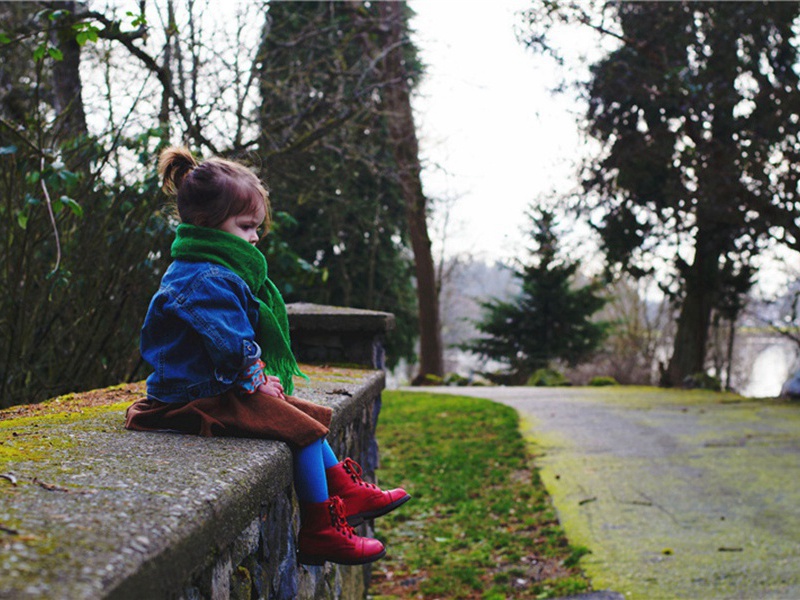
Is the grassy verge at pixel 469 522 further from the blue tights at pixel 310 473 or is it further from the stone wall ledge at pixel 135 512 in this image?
the blue tights at pixel 310 473

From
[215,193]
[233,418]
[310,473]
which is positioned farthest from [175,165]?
[310,473]

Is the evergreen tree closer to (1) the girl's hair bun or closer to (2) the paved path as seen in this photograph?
(2) the paved path

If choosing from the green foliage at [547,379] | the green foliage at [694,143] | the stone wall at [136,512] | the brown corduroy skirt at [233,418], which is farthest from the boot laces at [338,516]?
the green foliage at [547,379]

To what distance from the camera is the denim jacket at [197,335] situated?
84.7 inches

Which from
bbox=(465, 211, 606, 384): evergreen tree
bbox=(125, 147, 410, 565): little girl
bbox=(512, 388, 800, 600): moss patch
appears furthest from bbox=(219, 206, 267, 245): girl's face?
bbox=(465, 211, 606, 384): evergreen tree

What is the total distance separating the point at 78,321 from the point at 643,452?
5.48m

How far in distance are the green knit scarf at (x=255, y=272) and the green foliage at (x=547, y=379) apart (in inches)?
613

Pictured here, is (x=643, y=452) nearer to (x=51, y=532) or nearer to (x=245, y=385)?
(x=245, y=385)

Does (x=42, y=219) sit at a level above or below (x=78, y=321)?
above

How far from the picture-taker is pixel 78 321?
4316 millimetres

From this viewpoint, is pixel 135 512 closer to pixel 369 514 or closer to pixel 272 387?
pixel 272 387

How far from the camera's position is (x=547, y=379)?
17.9 metres

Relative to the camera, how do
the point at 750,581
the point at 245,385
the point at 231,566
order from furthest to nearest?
the point at 750,581
the point at 245,385
the point at 231,566

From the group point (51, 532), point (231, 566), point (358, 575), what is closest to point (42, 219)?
point (358, 575)
